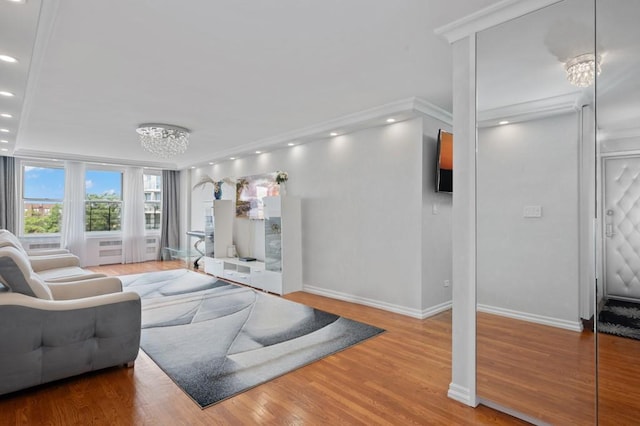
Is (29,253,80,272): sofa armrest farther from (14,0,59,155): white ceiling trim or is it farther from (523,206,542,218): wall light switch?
(523,206,542,218): wall light switch

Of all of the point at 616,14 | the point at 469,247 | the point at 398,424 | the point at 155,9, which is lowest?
the point at 398,424

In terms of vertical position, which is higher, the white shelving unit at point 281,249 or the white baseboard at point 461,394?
the white shelving unit at point 281,249

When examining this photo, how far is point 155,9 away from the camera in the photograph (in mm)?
2096

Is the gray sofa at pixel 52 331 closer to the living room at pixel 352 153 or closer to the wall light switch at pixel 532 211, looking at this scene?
the living room at pixel 352 153

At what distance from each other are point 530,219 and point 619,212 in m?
0.45

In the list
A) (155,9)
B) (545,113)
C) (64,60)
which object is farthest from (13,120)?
(545,113)

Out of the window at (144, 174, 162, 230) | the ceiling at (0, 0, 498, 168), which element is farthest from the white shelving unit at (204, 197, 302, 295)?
the window at (144, 174, 162, 230)

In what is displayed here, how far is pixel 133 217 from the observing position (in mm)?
8328

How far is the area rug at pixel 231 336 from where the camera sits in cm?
262

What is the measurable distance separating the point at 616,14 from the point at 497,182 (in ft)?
3.31

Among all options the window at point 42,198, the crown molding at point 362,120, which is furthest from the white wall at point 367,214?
the window at point 42,198

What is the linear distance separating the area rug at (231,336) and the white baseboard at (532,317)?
1.45 metres

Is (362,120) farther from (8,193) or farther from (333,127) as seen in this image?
(8,193)

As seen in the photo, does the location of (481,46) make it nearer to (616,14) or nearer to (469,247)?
(616,14)
